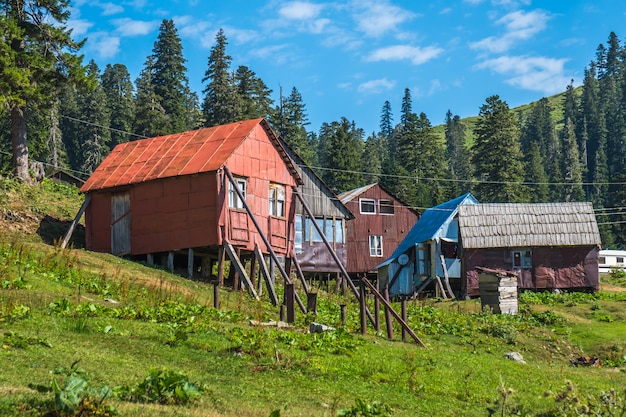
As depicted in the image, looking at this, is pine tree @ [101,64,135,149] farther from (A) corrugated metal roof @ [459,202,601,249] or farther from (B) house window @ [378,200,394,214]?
(A) corrugated metal roof @ [459,202,601,249]

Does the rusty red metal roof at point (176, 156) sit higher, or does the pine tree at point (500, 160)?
the pine tree at point (500, 160)

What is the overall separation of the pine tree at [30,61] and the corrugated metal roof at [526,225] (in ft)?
68.5

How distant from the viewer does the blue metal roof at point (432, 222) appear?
158 feet

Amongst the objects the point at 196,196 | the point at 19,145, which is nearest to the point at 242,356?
the point at 196,196

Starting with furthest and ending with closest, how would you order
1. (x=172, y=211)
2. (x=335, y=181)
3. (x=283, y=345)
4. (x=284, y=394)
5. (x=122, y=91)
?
(x=122, y=91), (x=335, y=181), (x=172, y=211), (x=283, y=345), (x=284, y=394)

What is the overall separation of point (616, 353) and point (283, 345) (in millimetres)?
14575

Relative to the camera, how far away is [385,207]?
60.0m

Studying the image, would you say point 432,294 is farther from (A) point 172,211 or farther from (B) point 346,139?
(B) point 346,139

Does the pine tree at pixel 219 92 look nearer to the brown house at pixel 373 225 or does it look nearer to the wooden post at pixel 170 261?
the brown house at pixel 373 225

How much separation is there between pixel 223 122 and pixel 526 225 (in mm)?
35010

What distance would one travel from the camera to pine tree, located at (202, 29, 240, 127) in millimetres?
75500

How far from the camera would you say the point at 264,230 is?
37125 millimetres

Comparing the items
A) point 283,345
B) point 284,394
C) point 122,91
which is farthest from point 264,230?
point 122,91

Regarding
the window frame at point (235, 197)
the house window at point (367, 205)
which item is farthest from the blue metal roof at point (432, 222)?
the window frame at point (235, 197)
